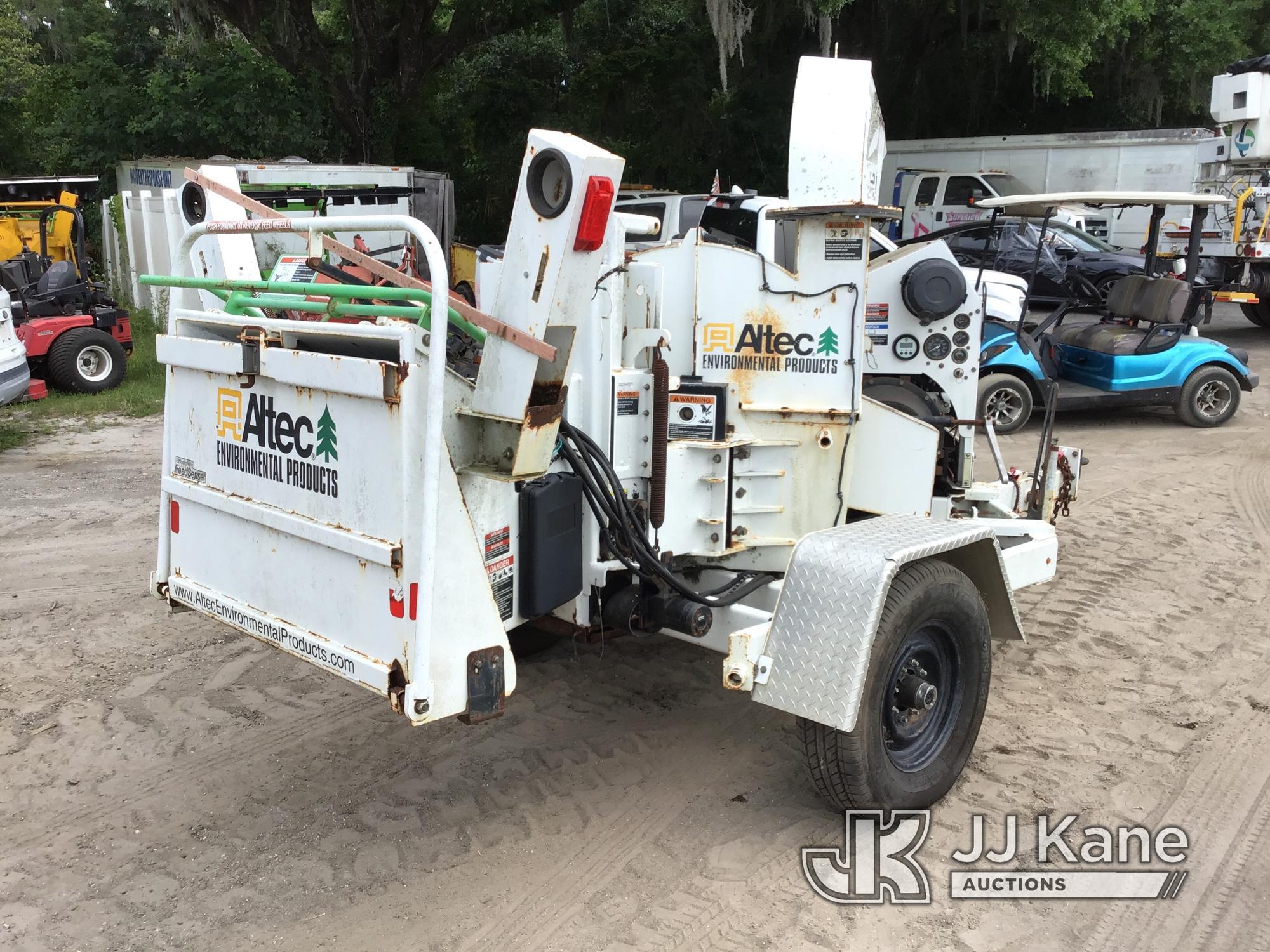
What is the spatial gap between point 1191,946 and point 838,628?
145 cm

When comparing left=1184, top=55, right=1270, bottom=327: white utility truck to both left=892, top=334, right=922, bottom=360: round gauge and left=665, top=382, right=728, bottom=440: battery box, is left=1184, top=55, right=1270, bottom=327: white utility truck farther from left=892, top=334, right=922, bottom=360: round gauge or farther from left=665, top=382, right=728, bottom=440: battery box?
left=665, top=382, right=728, bottom=440: battery box

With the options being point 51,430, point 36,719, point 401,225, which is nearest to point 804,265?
point 401,225

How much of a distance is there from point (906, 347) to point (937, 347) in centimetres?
16

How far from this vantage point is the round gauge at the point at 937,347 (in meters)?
5.87

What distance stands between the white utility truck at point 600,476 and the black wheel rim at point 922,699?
12 millimetres

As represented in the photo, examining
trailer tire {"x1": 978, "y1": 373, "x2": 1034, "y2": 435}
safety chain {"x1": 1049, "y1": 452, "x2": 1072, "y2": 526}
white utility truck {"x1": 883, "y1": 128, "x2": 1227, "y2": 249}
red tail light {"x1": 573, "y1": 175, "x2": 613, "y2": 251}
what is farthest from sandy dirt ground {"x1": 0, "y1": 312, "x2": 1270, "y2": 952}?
white utility truck {"x1": 883, "y1": 128, "x2": 1227, "y2": 249}

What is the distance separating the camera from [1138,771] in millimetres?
4508

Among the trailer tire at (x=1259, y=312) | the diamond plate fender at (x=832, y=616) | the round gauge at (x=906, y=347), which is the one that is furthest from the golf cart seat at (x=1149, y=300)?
the trailer tire at (x=1259, y=312)

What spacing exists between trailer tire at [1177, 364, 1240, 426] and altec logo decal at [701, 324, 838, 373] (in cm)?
781

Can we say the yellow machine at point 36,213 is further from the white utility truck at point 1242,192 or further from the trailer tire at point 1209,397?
the white utility truck at point 1242,192

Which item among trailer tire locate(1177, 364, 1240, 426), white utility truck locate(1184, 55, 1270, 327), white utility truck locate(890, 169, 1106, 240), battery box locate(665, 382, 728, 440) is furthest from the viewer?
white utility truck locate(890, 169, 1106, 240)

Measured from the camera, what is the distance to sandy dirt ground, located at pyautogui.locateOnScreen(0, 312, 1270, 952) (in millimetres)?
3576

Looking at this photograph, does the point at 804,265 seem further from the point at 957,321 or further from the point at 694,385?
the point at 957,321

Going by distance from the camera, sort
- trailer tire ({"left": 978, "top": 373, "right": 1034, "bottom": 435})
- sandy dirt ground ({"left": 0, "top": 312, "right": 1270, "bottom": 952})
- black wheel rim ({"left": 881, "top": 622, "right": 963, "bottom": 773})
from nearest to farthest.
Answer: sandy dirt ground ({"left": 0, "top": 312, "right": 1270, "bottom": 952}), black wheel rim ({"left": 881, "top": 622, "right": 963, "bottom": 773}), trailer tire ({"left": 978, "top": 373, "right": 1034, "bottom": 435})
